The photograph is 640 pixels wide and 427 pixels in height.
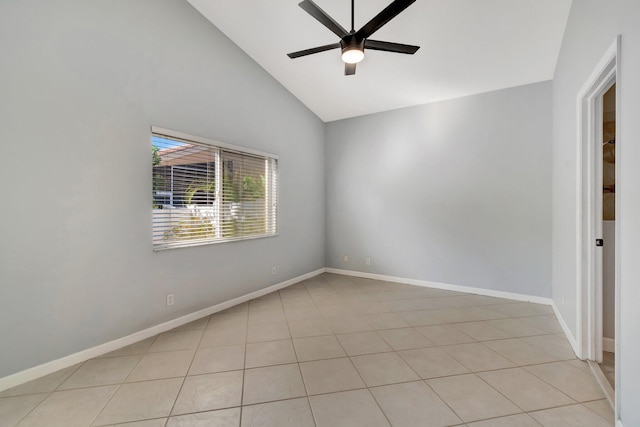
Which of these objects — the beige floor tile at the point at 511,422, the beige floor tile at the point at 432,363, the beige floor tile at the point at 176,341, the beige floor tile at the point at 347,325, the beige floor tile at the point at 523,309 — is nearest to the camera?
the beige floor tile at the point at 511,422

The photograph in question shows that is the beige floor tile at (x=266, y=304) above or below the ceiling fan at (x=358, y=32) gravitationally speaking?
below

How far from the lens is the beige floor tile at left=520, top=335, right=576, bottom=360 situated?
241 centimetres

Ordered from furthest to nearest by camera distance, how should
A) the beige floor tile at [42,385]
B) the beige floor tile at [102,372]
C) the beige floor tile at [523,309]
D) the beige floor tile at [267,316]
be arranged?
the beige floor tile at [523,309] → the beige floor tile at [267,316] → the beige floor tile at [102,372] → the beige floor tile at [42,385]

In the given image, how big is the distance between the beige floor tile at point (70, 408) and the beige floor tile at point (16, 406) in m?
0.04

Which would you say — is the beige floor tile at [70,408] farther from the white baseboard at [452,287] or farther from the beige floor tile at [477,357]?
the white baseboard at [452,287]

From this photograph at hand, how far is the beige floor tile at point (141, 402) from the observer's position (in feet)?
5.59

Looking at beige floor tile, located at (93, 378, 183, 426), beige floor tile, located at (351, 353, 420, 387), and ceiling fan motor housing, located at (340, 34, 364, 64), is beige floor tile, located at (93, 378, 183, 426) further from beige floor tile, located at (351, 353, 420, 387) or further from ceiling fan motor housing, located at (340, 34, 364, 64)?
ceiling fan motor housing, located at (340, 34, 364, 64)

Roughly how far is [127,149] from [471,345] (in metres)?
3.72

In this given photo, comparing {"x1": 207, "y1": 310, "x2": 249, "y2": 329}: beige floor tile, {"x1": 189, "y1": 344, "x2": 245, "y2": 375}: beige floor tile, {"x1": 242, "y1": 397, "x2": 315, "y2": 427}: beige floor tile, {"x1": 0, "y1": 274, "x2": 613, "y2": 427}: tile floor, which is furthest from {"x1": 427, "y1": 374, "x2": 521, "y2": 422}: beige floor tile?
{"x1": 207, "y1": 310, "x2": 249, "y2": 329}: beige floor tile

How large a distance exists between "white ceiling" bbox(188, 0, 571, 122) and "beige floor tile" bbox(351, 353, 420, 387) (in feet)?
10.7

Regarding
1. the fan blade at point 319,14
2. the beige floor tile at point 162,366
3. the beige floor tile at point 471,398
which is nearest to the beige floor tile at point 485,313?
the beige floor tile at point 471,398

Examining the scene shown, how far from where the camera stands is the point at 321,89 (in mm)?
4371

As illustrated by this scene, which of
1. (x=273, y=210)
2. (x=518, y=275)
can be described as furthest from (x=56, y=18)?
(x=518, y=275)

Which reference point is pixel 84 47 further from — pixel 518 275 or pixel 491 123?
pixel 518 275
